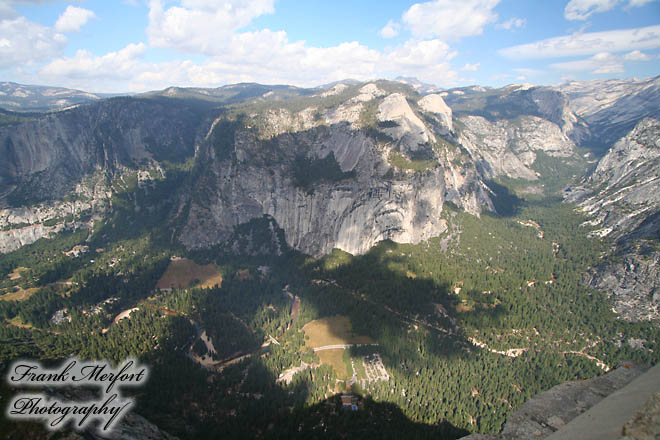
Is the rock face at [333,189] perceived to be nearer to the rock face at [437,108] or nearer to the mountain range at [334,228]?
the mountain range at [334,228]

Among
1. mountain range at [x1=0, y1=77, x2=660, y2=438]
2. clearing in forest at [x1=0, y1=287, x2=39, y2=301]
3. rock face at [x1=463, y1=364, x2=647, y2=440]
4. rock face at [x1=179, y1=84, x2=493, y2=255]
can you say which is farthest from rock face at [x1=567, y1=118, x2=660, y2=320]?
clearing in forest at [x1=0, y1=287, x2=39, y2=301]

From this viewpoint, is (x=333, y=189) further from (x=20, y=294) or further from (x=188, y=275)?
(x=20, y=294)

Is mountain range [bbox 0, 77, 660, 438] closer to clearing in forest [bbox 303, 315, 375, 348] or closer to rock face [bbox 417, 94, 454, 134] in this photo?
rock face [bbox 417, 94, 454, 134]

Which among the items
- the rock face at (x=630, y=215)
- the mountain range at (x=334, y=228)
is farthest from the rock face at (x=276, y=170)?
the rock face at (x=630, y=215)

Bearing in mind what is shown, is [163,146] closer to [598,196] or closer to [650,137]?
[598,196]

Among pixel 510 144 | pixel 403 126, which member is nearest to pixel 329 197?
pixel 403 126

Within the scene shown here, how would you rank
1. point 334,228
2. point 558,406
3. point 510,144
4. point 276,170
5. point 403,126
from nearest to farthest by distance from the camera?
point 558,406 → point 334,228 → point 403,126 → point 276,170 → point 510,144
